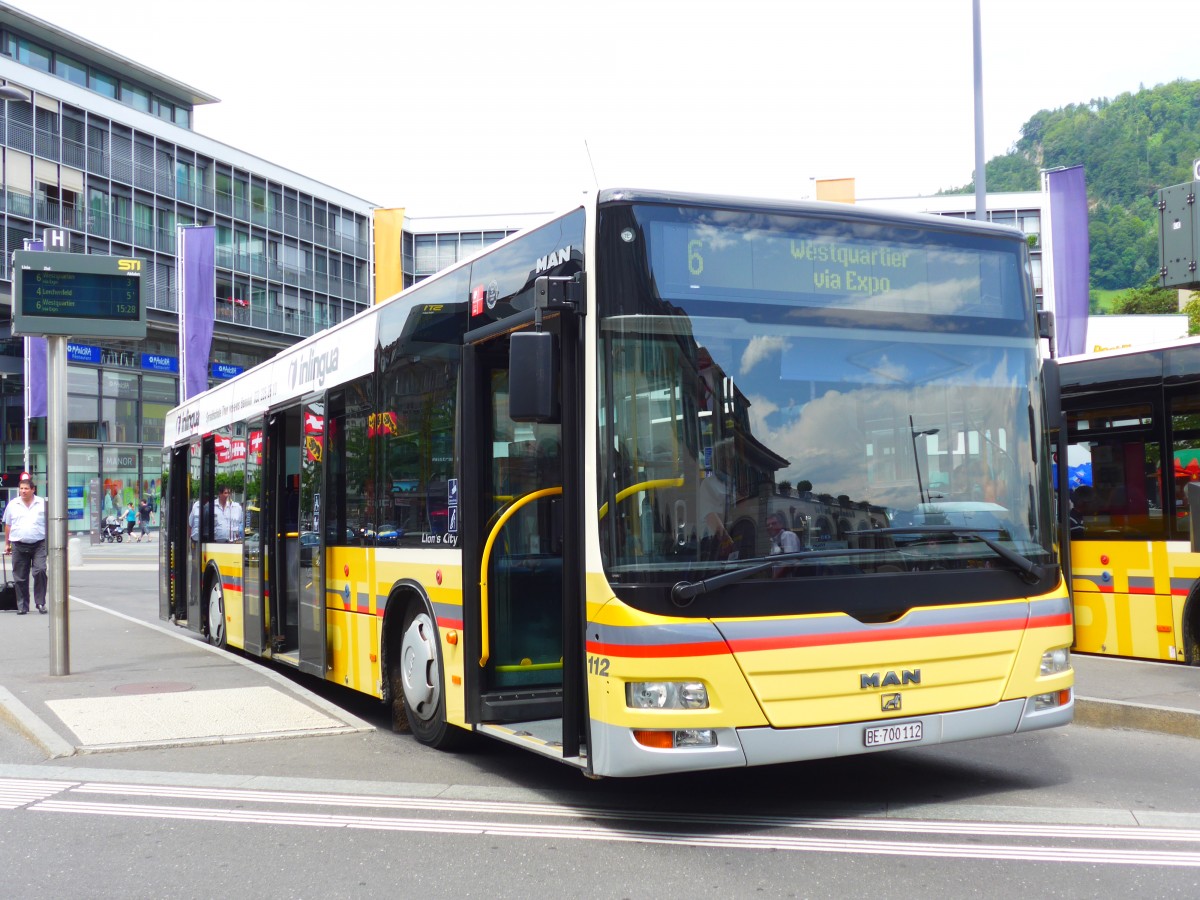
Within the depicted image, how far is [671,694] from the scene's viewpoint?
19.4 feet

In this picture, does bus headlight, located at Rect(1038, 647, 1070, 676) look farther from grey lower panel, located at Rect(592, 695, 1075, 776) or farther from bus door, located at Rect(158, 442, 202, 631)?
bus door, located at Rect(158, 442, 202, 631)

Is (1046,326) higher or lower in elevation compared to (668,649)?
higher

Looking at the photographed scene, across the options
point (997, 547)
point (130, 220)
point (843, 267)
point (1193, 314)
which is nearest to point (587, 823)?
point (997, 547)

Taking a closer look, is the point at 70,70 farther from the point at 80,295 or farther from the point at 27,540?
the point at 80,295

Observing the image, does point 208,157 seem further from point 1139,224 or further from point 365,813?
point 1139,224

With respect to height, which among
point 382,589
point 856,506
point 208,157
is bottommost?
point 382,589

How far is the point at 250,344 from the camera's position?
60375 millimetres

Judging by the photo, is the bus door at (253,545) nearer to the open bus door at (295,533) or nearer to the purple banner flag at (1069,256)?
the open bus door at (295,533)

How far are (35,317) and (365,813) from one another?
687 cm

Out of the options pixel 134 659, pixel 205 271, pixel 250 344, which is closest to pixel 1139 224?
pixel 250 344

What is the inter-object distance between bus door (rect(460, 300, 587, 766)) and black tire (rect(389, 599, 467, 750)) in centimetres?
64

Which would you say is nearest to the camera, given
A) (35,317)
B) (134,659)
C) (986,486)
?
(986,486)

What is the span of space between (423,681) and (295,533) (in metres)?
3.95

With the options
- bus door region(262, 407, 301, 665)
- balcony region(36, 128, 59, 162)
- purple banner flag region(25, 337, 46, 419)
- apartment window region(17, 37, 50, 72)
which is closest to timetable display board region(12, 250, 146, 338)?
bus door region(262, 407, 301, 665)
